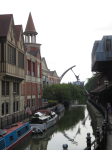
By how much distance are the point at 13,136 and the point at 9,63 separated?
11.5m

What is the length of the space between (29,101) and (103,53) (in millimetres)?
17286

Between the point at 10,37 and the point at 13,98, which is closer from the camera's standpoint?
the point at 10,37

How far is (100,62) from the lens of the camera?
34406 millimetres

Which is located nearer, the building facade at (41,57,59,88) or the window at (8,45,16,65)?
the window at (8,45,16,65)

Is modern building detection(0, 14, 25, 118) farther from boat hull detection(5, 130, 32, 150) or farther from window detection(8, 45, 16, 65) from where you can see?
boat hull detection(5, 130, 32, 150)

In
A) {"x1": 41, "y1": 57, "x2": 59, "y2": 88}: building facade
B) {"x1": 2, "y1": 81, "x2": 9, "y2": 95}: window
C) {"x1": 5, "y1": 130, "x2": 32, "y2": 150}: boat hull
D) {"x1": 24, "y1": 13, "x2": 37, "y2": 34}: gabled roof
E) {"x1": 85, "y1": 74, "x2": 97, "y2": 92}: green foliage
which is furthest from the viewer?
{"x1": 85, "y1": 74, "x2": 97, "y2": 92}: green foliage

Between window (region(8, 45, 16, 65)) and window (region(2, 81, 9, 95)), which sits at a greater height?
window (region(8, 45, 16, 65))

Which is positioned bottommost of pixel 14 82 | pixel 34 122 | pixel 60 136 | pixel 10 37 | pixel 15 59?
pixel 60 136

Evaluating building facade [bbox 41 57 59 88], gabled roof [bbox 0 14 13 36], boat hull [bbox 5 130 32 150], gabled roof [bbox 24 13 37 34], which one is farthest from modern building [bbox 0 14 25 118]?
building facade [bbox 41 57 59 88]

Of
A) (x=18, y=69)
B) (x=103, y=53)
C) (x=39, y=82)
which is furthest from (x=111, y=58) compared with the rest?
(x=39, y=82)

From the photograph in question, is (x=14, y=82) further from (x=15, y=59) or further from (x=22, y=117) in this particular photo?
(x=22, y=117)

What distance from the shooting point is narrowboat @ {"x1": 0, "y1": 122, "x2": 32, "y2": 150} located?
14.7 metres

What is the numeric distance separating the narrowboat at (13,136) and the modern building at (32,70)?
1762 cm

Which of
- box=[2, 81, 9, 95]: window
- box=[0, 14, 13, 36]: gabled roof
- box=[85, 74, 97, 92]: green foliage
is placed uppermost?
box=[0, 14, 13, 36]: gabled roof
